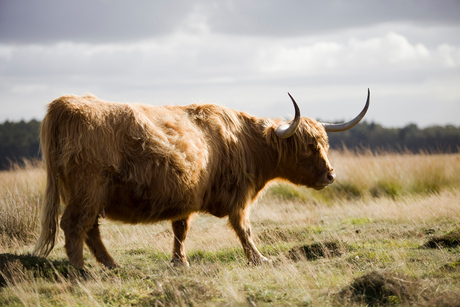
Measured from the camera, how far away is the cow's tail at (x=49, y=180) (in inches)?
186

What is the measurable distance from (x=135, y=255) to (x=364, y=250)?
255 cm

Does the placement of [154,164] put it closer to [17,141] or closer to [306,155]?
[306,155]

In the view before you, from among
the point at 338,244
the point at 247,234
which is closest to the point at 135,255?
the point at 247,234

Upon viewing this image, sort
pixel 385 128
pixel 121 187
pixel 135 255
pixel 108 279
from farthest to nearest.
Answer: pixel 385 128
pixel 135 255
pixel 121 187
pixel 108 279

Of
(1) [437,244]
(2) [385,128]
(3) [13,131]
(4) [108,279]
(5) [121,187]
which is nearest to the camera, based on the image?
(4) [108,279]

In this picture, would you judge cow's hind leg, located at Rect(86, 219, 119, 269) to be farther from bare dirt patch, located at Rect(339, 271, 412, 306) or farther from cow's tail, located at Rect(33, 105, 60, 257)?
bare dirt patch, located at Rect(339, 271, 412, 306)

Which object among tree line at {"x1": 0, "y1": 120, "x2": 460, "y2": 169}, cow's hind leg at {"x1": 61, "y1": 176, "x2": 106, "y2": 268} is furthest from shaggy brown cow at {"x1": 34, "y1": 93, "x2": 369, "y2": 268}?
tree line at {"x1": 0, "y1": 120, "x2": 460, "y2": 169}

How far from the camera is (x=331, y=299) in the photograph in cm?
391

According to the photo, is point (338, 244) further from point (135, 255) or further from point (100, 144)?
point (100, 144)

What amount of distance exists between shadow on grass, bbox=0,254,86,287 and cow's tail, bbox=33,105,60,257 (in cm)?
14

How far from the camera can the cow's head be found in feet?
20.6

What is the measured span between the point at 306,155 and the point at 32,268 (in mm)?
3294

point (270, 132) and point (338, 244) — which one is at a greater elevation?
point (270, 132)

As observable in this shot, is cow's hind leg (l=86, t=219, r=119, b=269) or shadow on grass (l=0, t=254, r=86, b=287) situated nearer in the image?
shadow on grass (l=0, t=254, r=86, b=287)
